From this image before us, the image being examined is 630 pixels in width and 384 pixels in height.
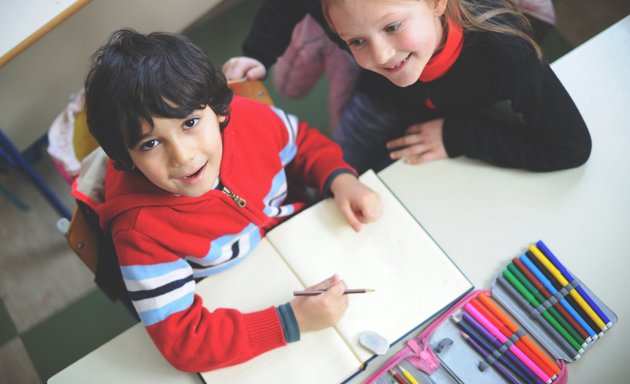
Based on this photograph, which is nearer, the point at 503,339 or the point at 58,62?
the point at 503,339

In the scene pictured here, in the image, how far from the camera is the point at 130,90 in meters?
0.73

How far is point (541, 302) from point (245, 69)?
2.66 ft

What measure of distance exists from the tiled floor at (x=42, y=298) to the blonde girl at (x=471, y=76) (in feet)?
3.53

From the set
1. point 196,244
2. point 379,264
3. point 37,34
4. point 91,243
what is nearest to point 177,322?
point 196,244

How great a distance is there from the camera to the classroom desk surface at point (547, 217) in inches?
34.0

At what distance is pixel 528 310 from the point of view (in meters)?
0.89

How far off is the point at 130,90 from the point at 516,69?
675mm

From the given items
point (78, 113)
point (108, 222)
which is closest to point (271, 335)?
point (108, 222)

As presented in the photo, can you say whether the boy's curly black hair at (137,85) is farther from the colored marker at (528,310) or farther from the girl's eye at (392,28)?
the colored marker at (528,310)

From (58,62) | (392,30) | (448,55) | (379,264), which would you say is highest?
(58,62)

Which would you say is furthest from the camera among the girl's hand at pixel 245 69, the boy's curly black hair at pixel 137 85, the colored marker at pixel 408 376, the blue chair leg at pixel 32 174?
the blue chair leg at pixel 32 174

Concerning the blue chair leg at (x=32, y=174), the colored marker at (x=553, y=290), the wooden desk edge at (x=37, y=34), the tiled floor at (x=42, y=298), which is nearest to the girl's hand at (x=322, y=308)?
the colored marker at (x=553, y=290)

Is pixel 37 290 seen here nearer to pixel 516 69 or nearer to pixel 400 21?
pixel 400 21

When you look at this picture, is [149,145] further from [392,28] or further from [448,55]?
[448,55]
